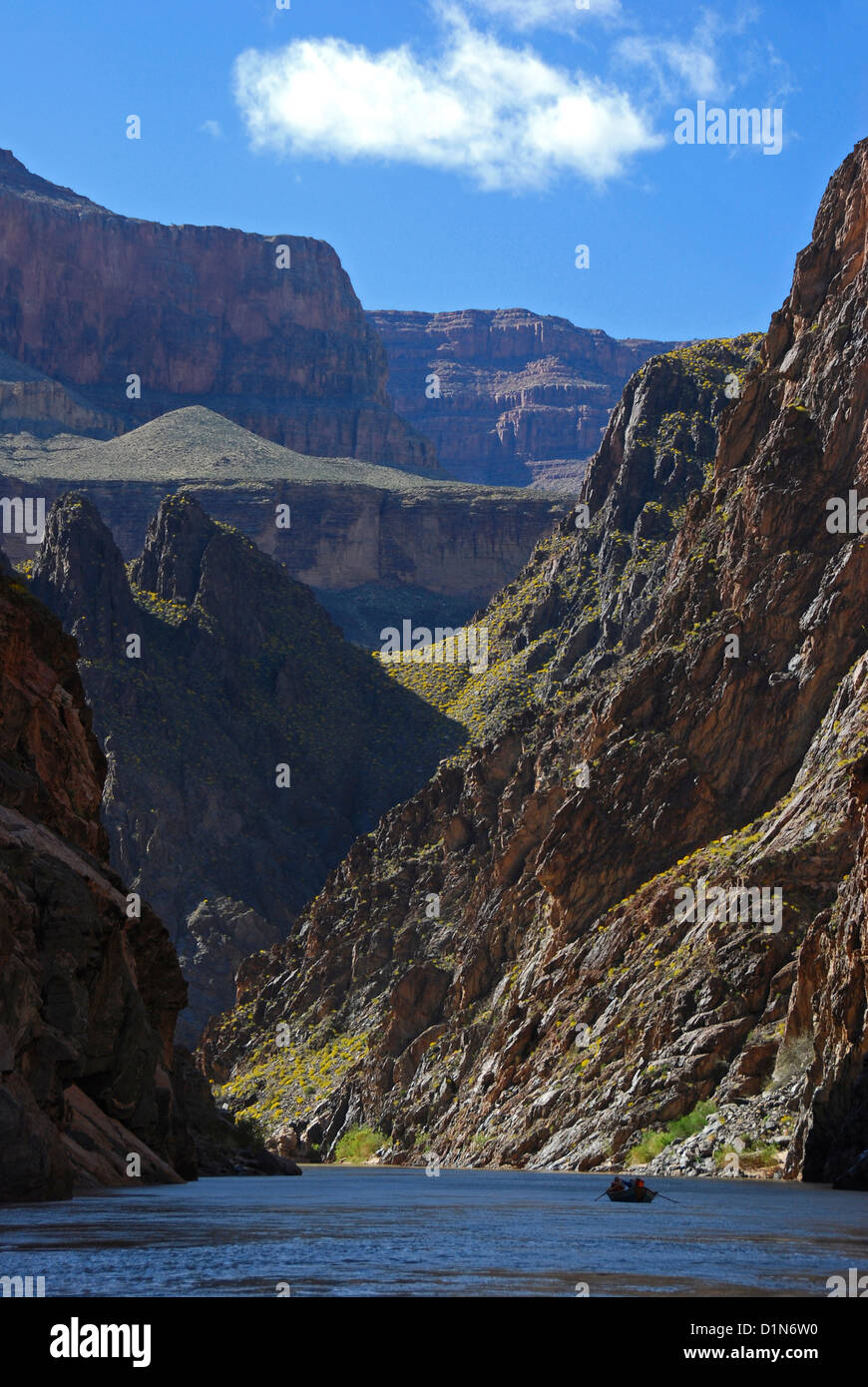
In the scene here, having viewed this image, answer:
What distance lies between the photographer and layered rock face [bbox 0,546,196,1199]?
223 ft

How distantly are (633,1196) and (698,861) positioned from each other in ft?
191

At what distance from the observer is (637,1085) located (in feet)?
447

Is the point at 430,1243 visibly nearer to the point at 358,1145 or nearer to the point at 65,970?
the point at 65,970

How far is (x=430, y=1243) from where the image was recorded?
70.0 meters

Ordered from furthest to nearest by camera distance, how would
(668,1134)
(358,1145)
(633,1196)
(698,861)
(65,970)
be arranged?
(358,1145)
(698,861)
(668,1134)
(633,1196)
(65,970)

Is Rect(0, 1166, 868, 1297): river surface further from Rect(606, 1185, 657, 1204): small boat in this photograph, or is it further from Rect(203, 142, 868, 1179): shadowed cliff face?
Rect(203, 142, 868, 1179): shadowed cliff face

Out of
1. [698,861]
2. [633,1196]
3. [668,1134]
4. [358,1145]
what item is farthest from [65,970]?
[358,1145]

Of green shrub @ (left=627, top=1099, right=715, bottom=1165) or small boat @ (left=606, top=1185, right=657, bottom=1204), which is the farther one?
green shrub @ (left=627, top=1099, right=715, bottom=1165)

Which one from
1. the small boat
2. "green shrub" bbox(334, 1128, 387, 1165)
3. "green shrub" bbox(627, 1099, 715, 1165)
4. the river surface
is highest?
the river surface

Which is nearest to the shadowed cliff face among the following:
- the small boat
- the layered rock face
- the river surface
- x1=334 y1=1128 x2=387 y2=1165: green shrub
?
x1=334 y1=1128 x2=387 y2=1165: green shrub

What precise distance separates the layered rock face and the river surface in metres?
2.16
